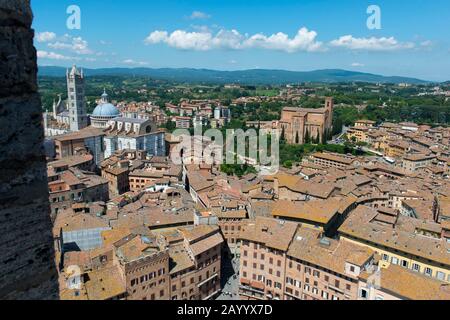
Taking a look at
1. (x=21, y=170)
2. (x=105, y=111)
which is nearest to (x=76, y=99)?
(x=105, y=111)

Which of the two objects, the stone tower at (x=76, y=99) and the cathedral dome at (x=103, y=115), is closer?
the stone tower at (x=76, y=99)

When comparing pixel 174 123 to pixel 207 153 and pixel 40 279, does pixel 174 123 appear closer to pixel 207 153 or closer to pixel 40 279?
pixel 207 153

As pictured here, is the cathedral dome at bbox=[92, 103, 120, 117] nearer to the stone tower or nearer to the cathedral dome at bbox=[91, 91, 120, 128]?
the cathedral dome at bbox=[91, 91, 120, 128]

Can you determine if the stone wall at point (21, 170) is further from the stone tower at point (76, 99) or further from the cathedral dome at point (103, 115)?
the stone tower at point (76, 99)

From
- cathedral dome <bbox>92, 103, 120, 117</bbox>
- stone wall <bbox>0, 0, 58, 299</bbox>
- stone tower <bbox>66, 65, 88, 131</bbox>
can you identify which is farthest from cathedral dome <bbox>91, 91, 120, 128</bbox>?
stone wall <bbox>0, 0, 58, 299</bbox>

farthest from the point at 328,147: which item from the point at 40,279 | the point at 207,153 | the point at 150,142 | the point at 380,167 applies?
the point at 40,279

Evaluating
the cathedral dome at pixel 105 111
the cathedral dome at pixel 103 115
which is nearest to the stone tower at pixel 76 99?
the cathedral dome at pixel 103 115

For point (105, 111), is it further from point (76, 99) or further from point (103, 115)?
point (76, 99)
